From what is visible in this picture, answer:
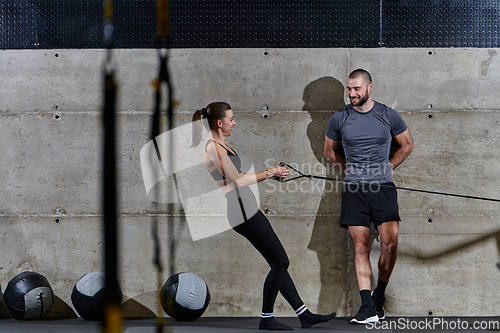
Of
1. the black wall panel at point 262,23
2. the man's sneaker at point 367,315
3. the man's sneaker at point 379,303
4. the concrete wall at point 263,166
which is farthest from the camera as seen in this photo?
the black wall panel at point 262,23

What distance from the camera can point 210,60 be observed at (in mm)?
3697

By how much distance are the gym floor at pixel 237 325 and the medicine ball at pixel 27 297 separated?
0.25 feet

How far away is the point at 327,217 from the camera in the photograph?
11.8ft

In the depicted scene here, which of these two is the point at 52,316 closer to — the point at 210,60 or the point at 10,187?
the point at 10,187

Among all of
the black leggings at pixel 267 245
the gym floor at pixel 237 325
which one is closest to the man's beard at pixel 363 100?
the black leggings at pixel 267 245

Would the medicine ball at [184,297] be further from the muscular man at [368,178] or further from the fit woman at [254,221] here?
the muscular man at [368,178]

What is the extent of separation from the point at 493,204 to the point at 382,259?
111 cm

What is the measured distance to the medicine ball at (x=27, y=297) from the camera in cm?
316

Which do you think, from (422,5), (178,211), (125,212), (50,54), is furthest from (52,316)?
(422,5)

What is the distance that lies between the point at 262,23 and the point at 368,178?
161 cm

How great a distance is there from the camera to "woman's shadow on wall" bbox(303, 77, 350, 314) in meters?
3.55

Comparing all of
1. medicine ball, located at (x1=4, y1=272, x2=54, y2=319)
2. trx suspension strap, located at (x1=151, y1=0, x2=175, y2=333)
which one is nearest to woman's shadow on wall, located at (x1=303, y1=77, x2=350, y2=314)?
trx suspension strap, located at (x1=151, y1=0, x2=175, y2=333)

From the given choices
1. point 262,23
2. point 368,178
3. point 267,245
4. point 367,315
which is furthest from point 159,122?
point 367,315

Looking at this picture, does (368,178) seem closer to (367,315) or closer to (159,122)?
(367,315)
